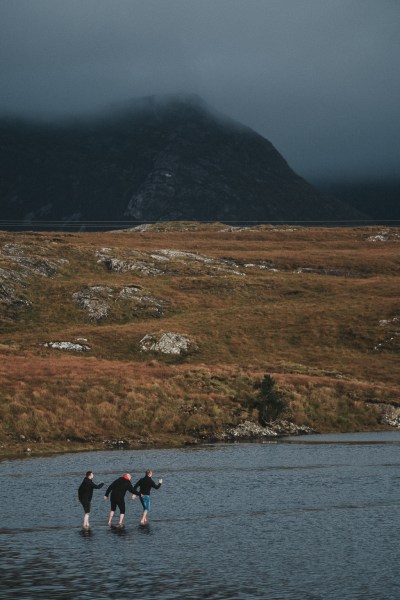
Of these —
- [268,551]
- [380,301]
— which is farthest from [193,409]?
[380,301]

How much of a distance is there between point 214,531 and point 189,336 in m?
63.8

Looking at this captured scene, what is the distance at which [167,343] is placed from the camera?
9206 cm

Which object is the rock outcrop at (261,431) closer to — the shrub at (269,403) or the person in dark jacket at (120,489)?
the shrub at (269,403)

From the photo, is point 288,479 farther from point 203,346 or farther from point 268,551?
point 203,346

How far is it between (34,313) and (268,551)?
81.0 meters

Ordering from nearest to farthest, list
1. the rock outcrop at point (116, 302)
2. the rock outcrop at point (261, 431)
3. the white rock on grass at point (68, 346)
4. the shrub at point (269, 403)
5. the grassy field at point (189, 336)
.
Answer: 1. the grassy field at point (189, 336)
2. the rock outcrop at point (261, 431)
3. the shrub at point (269, 403)
4. the white rock on grass at point (68, 346)
5. the rock outcrop at point (116, 302)

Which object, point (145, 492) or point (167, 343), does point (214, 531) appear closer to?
point (145, 492)

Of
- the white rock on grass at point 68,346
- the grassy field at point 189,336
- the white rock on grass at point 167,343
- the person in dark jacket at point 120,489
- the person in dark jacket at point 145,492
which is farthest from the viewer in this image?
the white rock on grass at point 167,343

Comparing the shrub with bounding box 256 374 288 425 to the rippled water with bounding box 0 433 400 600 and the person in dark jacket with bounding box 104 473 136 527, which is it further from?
the person in dark jacket with bounding box 104 473 136 527

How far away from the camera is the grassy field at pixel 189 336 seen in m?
62.2

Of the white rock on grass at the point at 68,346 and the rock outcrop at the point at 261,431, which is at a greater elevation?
the white rock on grass at the point at 68,346

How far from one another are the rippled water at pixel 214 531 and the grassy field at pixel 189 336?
10351 mm

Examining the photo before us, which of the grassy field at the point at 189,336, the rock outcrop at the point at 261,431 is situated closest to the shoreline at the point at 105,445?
the rock outcrop at the point at 261,431

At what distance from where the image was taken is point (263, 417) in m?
65.8
